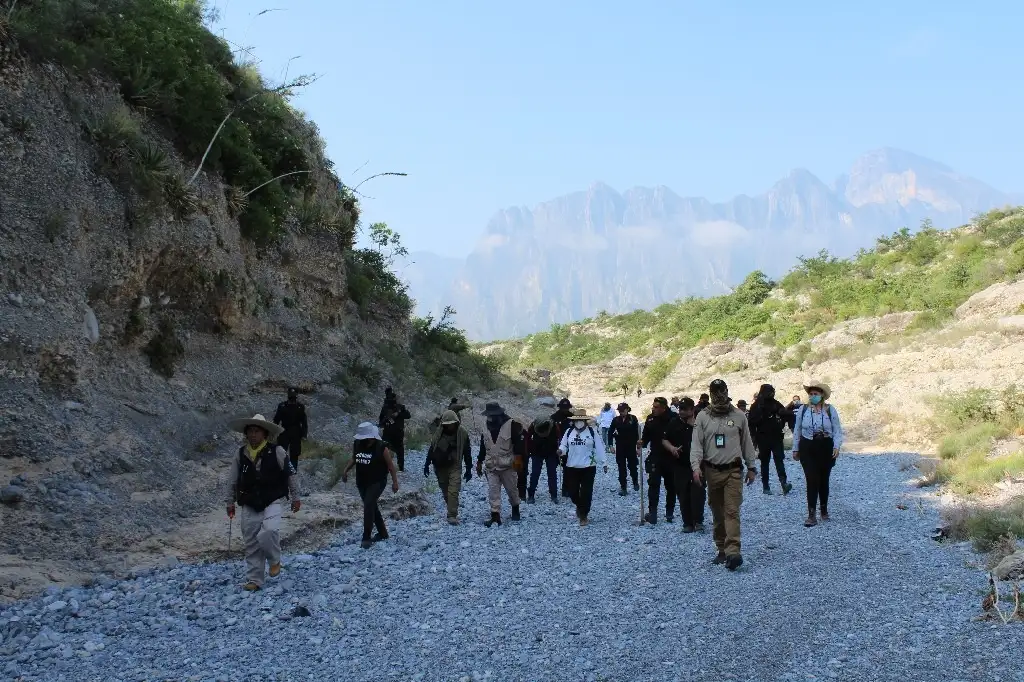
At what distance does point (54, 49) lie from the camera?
1410 centimetres

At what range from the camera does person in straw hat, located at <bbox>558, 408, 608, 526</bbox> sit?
11352 millimetres

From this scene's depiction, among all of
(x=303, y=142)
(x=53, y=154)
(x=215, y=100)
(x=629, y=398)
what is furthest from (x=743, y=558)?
(x=629, y=398)

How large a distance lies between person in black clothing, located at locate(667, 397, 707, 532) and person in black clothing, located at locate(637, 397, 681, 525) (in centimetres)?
9

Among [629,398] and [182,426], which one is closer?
[182,426]

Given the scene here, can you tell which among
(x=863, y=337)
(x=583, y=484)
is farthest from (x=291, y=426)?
(x=863, y=337)

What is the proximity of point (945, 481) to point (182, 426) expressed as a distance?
43.7 feet

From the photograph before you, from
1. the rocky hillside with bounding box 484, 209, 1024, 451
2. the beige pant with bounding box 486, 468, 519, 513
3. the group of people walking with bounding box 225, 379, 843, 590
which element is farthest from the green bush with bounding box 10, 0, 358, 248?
the rocky hillside with bounding box 484, 209, 1024, 451

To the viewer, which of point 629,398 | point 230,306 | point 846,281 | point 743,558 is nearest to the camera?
point 743,558

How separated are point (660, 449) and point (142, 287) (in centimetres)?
1011

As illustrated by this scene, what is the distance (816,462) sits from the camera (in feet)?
34.0

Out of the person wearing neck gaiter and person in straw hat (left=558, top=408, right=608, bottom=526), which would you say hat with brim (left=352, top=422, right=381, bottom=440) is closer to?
person in straw hat (left=558, top=408, right=608, bottom=526)

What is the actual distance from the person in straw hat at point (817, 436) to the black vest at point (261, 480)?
650cm

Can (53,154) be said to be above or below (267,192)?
below

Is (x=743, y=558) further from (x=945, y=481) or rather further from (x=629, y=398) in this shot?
(x=629, y=398)
